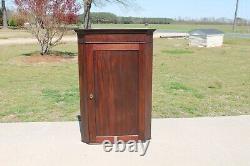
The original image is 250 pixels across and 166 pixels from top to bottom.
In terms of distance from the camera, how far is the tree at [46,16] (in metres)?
14.3

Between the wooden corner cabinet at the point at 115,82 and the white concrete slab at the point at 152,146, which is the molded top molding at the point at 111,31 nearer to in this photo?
the wooden corner cabinet at the point at 115,82

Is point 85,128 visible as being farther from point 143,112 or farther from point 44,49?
point 44,49

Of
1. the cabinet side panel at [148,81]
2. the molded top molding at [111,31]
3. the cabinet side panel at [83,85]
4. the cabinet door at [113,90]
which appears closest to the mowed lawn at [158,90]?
the cabinet side panel at [83,85]

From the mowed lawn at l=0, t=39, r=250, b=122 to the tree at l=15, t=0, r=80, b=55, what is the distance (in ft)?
4.96

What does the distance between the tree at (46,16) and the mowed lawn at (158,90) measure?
1.51m

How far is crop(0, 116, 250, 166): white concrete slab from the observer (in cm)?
380

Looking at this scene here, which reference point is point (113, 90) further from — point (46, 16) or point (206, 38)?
point (206, 38)

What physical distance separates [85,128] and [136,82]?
0.85 metres

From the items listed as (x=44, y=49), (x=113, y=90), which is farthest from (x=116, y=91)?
(x=44, y=49)

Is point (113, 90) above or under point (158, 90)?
above

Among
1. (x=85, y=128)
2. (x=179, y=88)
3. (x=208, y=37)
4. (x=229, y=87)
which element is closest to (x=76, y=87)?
(x=179, y=88)

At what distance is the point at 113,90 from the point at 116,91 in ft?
0.13

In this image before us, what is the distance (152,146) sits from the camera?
4219 millimetres

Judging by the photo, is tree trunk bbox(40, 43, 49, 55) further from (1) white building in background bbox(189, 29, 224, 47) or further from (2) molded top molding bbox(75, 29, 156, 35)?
(2) molded top molding bbox(75, 29, 156, 35)
